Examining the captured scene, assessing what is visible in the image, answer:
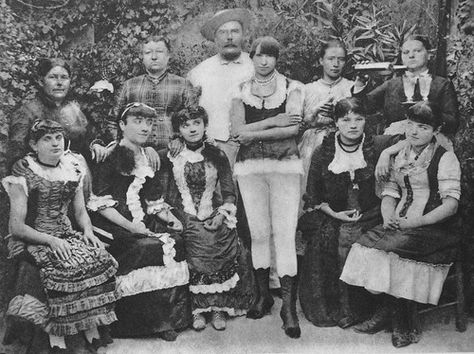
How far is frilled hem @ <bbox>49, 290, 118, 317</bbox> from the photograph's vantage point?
164 inches

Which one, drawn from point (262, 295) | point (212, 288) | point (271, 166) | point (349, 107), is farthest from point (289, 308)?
point (349, 107)

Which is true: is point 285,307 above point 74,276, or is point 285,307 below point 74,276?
below

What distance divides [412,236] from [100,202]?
199 centimetres

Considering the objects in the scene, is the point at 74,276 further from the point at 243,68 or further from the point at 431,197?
the point at 431,197

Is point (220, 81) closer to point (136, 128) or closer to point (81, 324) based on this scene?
point (136, 128)

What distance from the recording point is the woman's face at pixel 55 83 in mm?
4422

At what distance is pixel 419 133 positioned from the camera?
4.42 m

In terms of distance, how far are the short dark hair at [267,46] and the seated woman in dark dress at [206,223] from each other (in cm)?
53

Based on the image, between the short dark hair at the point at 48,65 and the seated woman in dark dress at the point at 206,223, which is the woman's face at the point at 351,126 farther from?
the short dark hair at the point at 48,65

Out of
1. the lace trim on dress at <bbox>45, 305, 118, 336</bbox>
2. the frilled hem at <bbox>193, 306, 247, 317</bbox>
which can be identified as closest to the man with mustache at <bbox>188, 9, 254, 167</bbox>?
the frilled hem at <bbox>193, 306, 247, 317</bbox>

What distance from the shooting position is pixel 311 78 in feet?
14.9

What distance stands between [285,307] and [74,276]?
1346mm

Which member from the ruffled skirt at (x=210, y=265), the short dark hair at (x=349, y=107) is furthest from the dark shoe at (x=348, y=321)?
the short dark hair at (x=349, y=107)

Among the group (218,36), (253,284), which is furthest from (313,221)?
(218,36)
